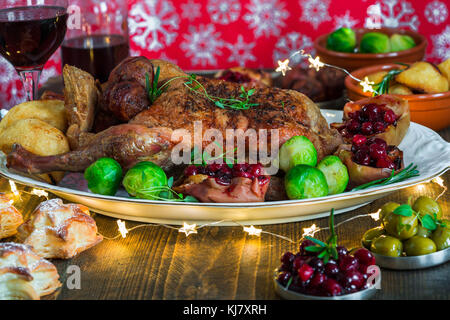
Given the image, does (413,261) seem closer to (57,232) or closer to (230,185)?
(230,185)

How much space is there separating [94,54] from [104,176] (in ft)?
4.16

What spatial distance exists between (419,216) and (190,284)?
0.57m

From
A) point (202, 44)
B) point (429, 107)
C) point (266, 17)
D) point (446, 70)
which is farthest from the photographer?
point (202, 44)

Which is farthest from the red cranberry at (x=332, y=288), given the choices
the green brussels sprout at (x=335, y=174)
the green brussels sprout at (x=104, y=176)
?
the green brussels sprout at (x=104, y=176)

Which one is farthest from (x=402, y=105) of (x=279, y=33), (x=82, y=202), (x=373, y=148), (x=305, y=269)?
(x=279, y=33)

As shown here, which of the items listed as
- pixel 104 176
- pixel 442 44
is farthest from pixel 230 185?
pixel 442 44

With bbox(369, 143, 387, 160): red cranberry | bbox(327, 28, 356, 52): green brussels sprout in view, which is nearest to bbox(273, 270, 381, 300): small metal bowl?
bbox(369, 143, 387, 160): red cranberry

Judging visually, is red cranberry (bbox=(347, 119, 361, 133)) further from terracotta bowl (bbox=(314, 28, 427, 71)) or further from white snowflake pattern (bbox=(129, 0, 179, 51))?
white snowflake pattern (bbox=(129, 0, 179, 51))

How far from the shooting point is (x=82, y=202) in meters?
1.67

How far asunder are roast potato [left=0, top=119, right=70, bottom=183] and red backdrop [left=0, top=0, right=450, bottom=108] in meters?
1.96

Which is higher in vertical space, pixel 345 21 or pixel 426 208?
pixel 345 21

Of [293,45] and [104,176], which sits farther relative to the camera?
[293,45]

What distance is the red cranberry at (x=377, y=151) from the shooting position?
1.70 metres

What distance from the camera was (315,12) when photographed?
12.7 feet
